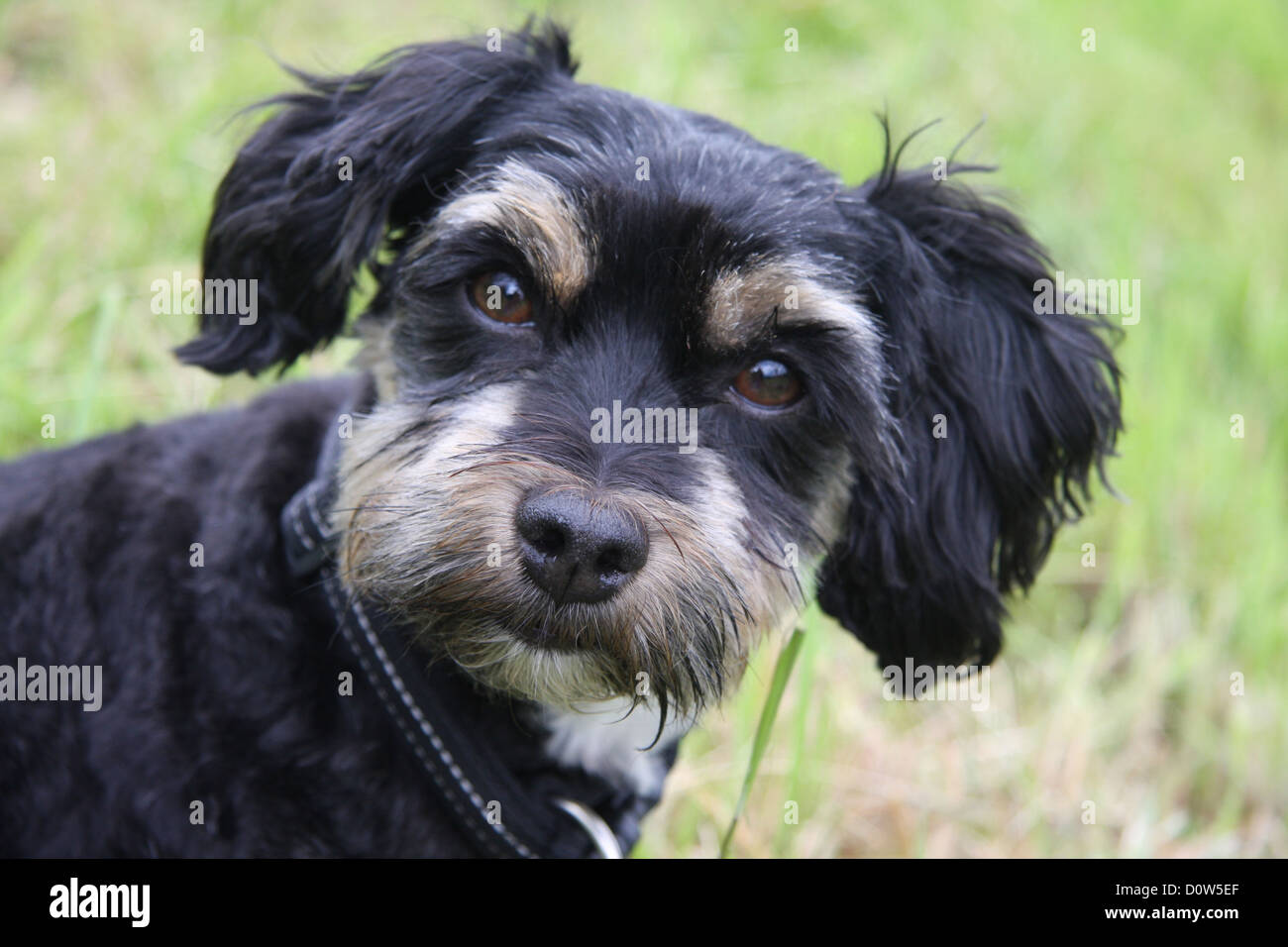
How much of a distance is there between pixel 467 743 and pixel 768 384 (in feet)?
3.65

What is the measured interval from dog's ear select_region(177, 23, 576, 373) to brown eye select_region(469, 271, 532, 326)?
356 millimetres

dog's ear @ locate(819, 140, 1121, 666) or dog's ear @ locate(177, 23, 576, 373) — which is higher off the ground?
dog's ear @ locate(177, 23, 576, 373)

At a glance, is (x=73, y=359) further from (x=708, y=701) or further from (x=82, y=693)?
(x=708, y=701)

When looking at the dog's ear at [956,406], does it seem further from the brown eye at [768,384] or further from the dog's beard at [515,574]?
the dog's beard at [515,574]

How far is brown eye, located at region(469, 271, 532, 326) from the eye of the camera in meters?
2.93

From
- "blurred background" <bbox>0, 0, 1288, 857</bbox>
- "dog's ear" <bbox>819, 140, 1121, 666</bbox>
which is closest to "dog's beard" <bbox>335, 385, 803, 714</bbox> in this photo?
"dog's ear" <bbox>819, 140, 1121, 666</bbox>

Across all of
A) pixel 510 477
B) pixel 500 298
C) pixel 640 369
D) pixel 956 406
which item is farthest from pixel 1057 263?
pixel 510 477

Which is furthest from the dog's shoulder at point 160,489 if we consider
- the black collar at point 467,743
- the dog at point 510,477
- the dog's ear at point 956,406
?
the dog's ear at point 956,406

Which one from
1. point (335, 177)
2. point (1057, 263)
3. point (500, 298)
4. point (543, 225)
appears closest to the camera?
point (543, 225)

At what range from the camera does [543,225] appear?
9.04 ft

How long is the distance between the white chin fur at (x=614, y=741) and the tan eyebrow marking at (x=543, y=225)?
1038 millimetres

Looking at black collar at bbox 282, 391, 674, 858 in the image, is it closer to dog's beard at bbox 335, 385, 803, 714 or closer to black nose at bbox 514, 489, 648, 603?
dog's beard at bbox 335, 385, 803, 714

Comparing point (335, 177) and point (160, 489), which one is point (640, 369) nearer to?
point (335, 177)

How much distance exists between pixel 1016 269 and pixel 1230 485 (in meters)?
3.24
